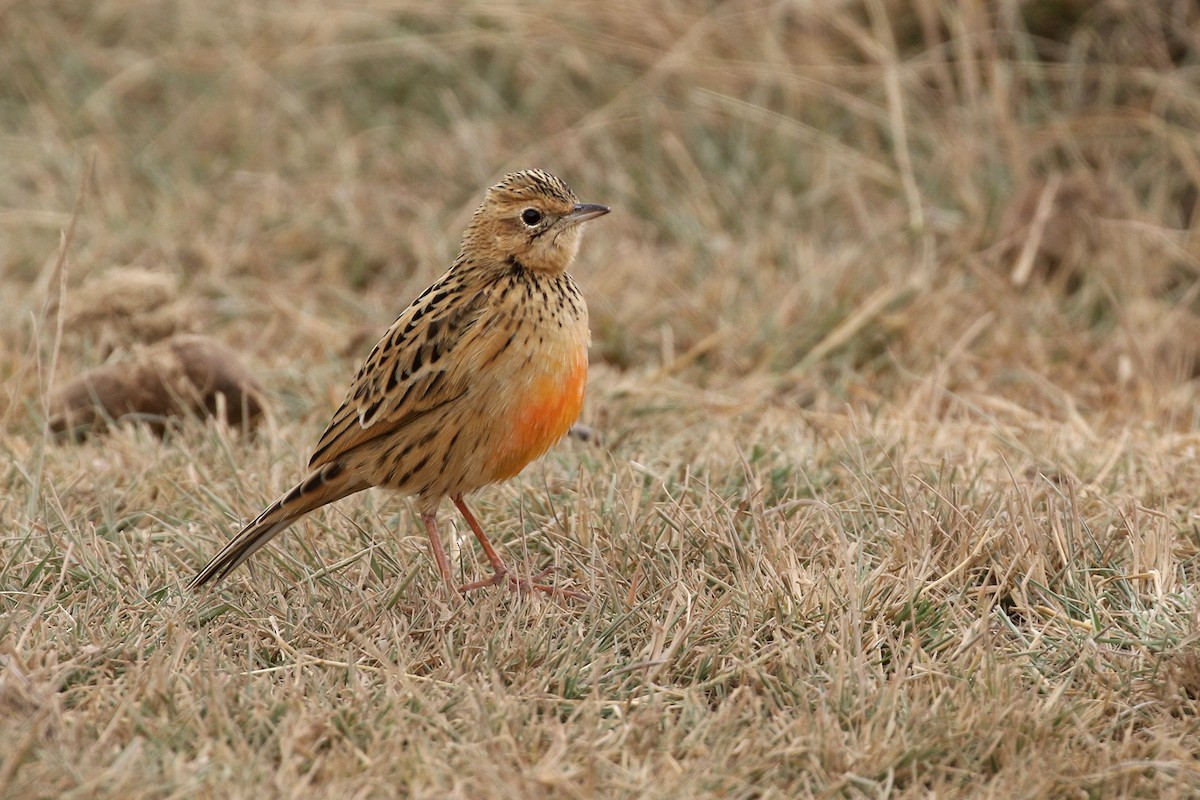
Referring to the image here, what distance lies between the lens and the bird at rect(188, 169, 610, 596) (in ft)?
15.6

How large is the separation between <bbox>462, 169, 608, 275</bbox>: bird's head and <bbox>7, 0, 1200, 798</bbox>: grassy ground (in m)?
0.84

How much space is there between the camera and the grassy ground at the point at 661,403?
12.9 feet

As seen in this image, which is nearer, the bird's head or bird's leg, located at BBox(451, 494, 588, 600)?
bird's leg, located at BBox(451, 494, 588, 600)

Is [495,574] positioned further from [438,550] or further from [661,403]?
[661,403]

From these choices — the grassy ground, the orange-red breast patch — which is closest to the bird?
the orange-red breast patch

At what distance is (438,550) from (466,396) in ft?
1.56

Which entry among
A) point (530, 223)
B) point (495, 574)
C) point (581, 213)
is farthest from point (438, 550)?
point (581, 213)

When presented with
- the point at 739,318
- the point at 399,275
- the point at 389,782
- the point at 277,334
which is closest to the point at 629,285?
the point at 739,318

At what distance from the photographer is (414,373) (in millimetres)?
4891

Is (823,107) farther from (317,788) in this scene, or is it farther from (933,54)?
(317,788)

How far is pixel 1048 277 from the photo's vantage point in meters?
8.37

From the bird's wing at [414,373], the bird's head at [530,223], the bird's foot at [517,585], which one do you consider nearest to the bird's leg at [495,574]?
the bird's foot at [517,585]

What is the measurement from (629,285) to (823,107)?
86.3 inches

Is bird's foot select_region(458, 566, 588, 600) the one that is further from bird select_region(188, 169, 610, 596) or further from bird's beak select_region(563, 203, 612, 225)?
bird's beak select_region(563, 203, 612, 225)
